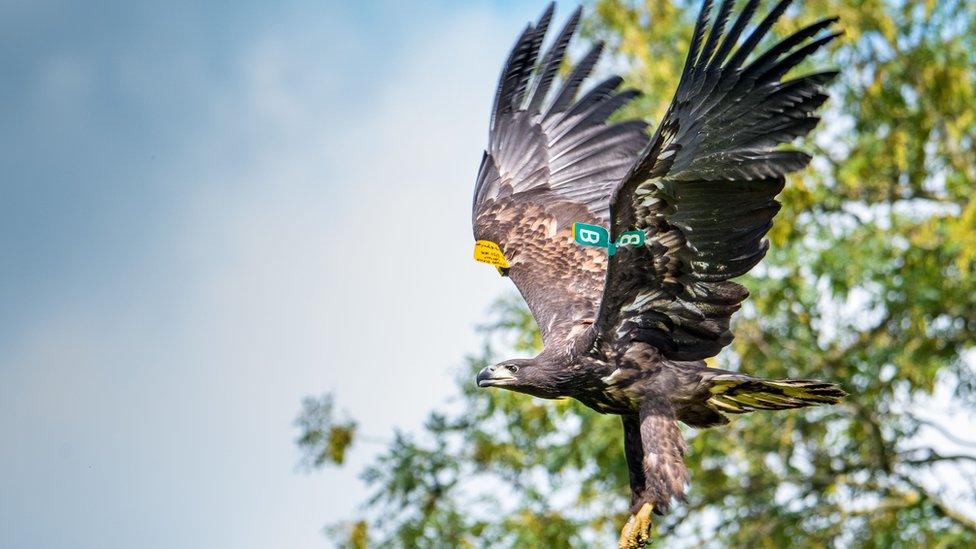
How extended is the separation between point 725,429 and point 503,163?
5.51 meters

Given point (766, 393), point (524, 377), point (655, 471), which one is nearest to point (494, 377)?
point (524, 377)

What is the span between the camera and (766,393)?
675 centimetres

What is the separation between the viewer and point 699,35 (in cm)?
595

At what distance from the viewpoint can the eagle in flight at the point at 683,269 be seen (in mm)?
6152

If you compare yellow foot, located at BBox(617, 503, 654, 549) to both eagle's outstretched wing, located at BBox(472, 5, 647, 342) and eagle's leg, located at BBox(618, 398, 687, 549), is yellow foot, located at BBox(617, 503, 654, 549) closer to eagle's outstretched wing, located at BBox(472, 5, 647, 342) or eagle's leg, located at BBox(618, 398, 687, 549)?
eagle's leg, located at BBox(618, 398, 687, 549)

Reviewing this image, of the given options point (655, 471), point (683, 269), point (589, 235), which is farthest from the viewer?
point (683, 269)

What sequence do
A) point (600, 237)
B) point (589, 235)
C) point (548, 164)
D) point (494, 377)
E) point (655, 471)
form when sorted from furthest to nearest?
point (548, 164) < point (494, 377) < point (655, 471) < point (600, 237) < point (589, 235)

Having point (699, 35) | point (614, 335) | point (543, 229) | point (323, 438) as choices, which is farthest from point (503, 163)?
point (323, 438)

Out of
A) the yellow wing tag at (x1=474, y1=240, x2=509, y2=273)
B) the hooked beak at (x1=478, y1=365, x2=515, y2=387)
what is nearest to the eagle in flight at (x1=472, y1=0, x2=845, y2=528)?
the hooked beak at (x1=478, y1=365, x2=515, y2=387)

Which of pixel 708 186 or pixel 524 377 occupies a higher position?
pixel 708 186

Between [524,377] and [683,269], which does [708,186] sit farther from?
[524,377]

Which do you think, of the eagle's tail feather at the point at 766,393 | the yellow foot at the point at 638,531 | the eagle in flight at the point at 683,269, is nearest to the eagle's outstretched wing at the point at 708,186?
the eagle in flight at the point at 683,269

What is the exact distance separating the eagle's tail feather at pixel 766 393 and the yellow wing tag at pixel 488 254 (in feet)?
4.16

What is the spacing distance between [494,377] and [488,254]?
3.09 ft
